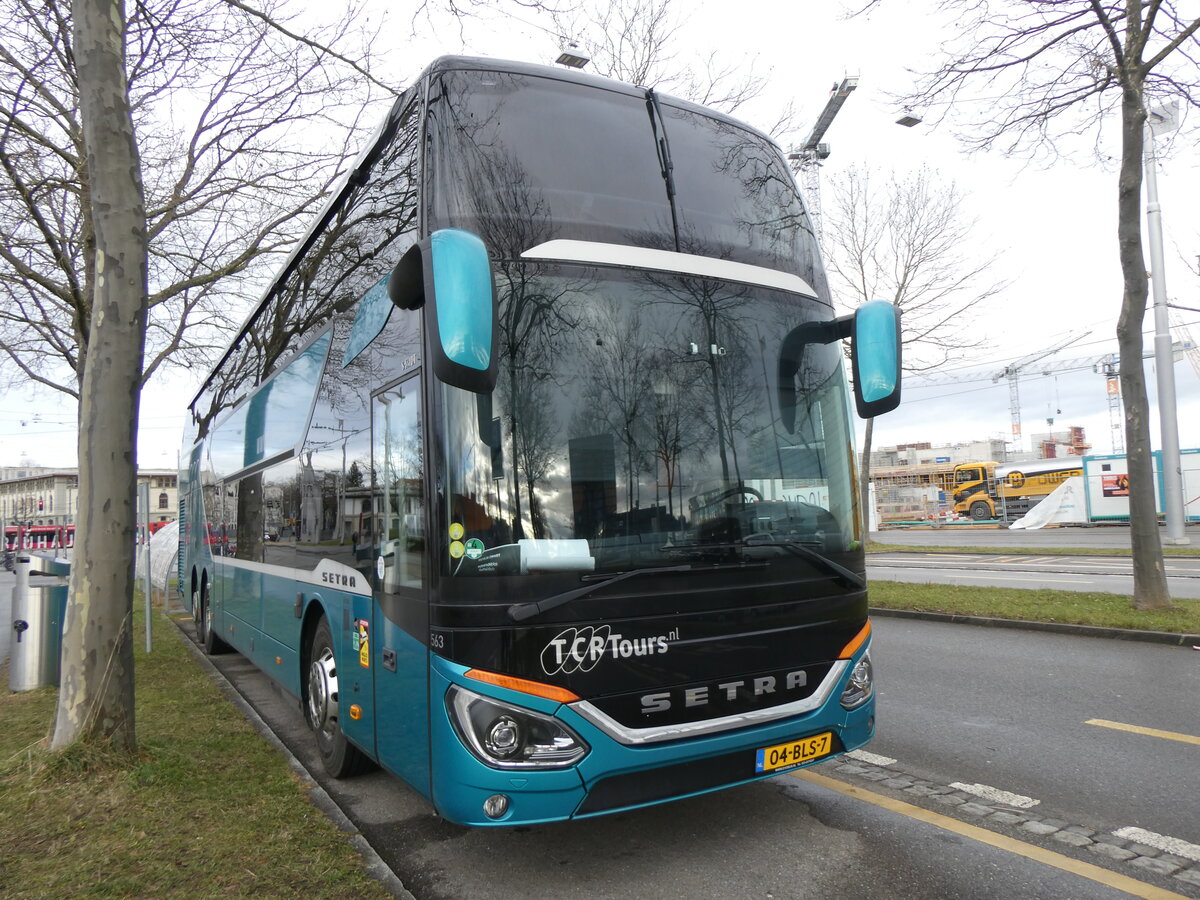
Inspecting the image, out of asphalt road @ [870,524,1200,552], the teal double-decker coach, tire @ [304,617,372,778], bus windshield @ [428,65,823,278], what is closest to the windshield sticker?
the teal double-decker coach

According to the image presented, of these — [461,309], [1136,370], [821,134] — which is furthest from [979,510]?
[461,309]

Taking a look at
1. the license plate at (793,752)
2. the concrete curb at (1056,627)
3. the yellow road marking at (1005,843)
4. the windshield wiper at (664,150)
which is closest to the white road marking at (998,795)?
the yellow road marking at (1005,843)

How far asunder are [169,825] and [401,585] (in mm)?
1778

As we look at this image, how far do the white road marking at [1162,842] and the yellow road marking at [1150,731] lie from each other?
1.86 metres

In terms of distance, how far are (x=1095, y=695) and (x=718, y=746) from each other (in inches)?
189

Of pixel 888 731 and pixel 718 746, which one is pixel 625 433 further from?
pixel 888 731

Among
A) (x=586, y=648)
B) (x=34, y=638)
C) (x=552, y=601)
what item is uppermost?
(x=552, y=601)

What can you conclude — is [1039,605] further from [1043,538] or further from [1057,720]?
[1043,538]

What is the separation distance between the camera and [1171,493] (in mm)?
19172

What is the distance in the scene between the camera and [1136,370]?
10.1m

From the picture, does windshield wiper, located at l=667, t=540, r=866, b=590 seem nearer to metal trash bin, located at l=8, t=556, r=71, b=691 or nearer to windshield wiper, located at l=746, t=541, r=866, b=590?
windshield wiper, located at l=746, t=541, r=866, b=590

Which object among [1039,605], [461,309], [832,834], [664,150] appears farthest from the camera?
[1039,605]

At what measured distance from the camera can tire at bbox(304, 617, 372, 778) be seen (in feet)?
16.6

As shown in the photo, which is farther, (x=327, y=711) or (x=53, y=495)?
(x=53, y=495)
